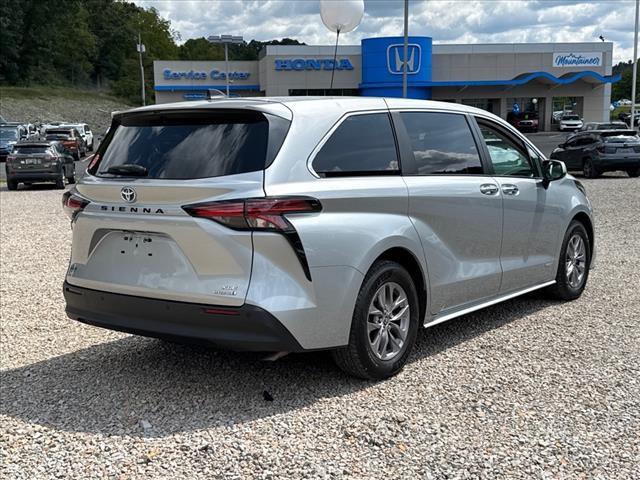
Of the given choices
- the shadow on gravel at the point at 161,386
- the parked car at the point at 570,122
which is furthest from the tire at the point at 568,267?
the parked car at the point at 570,122

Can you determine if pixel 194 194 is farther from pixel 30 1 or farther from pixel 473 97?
pixel 30 1

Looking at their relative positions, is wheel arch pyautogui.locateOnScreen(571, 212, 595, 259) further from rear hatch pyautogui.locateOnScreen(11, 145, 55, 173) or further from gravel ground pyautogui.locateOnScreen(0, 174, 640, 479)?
rear hatch pyautogui.locateOnScreen(11, 145, 55, 173)

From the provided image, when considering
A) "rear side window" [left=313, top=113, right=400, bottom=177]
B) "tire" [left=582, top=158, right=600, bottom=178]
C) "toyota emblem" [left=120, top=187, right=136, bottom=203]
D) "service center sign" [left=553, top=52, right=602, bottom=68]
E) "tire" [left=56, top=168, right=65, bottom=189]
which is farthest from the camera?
"service center sign" [left=553, top=52, right=602, bottom=68]

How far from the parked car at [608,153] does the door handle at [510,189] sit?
62.3 ft

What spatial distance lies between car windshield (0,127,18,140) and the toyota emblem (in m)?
38.0

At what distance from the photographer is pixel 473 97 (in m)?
61.9

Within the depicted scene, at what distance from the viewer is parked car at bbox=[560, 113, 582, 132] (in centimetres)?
5778

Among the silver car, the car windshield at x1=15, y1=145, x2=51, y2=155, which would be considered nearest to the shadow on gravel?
the silver car

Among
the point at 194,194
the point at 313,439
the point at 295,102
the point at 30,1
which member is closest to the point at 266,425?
the point at 313,439

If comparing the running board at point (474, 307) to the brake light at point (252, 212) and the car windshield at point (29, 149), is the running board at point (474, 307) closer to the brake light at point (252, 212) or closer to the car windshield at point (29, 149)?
the brake light at point (252, 212)

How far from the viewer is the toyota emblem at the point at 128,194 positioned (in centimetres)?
437

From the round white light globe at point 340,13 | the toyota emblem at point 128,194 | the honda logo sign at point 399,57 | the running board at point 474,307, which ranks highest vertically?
the honda logo sign at point 399,57

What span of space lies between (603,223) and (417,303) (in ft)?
28.9

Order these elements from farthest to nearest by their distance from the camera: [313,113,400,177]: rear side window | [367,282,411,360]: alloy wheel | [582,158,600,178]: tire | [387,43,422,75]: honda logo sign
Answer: [387,43,422,75]: honda logo sign
[582,158,600,178]: tire
[367,282,411,360]: alloy wheel
[313,113,400,177]: rear side window
